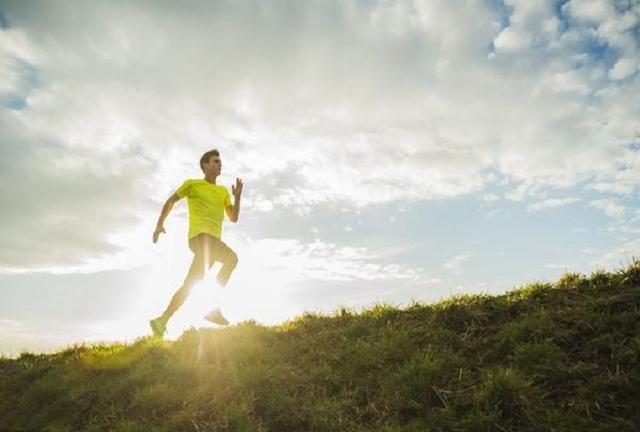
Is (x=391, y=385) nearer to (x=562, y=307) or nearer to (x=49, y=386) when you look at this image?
(x=562, y=307)

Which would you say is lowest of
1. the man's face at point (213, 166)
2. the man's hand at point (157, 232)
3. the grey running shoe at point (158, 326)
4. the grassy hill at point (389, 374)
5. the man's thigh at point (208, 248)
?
the grassy hill at point (389, 374)

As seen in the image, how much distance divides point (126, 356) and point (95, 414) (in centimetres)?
140

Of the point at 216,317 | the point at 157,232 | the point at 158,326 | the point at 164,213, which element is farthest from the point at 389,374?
the point at 164,213

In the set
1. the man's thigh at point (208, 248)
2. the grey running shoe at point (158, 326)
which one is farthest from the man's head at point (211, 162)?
the grey running shoe at point (158, 326)

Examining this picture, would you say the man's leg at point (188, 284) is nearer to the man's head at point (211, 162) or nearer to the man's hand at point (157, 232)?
the man's hand at point (157, 232)

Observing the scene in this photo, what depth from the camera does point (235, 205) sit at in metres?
10.1

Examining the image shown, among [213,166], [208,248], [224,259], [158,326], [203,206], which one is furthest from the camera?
[213,166]

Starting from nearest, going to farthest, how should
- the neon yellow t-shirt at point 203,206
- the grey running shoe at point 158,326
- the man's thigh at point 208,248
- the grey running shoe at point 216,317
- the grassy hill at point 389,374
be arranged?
the grassy hill at point 389,374
the grey running shoe at point 158,326
the grey running shoe at point 216,317
the man's thigh at point 208,248
the neon yellow t-shirt at point 203,206

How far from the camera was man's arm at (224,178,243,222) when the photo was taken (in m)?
9.98

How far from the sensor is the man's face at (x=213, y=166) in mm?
9914

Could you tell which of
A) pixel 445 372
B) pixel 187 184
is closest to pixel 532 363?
pixel 445 372

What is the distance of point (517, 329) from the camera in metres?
6.16

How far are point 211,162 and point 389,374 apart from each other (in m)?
5.78

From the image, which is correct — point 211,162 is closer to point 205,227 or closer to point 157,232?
point 205,227
